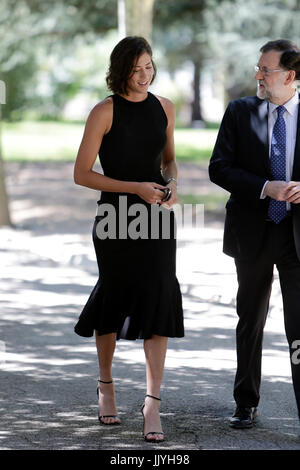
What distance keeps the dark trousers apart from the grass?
75.0 feet

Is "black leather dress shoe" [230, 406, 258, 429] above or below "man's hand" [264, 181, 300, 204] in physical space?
below

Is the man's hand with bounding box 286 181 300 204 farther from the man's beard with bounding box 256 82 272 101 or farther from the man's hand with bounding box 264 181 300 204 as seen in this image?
the man's beard with bounding box 256 82 272 101

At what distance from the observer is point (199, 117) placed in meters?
56.3

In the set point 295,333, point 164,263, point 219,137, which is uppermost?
point 219,137

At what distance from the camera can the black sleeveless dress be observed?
18.0 feet

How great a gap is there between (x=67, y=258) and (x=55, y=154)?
18985mm

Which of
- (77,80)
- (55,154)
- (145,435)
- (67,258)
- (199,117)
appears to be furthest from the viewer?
(77,80)

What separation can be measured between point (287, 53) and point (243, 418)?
2098 mm

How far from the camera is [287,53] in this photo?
17.7ft

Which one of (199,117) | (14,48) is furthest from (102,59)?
(14,48)

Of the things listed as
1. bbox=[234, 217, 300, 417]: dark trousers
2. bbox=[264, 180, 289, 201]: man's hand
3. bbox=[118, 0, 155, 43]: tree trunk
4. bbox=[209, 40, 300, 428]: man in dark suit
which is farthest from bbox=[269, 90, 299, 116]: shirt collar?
bbox=[118, 0, 155, 43]: tree trunk

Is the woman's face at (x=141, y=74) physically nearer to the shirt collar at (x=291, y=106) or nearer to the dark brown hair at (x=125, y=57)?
the dark brown hair at (x=125, y=57)

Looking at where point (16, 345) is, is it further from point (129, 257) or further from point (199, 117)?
point (199, 117)

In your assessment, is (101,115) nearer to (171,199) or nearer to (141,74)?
(141,74)
